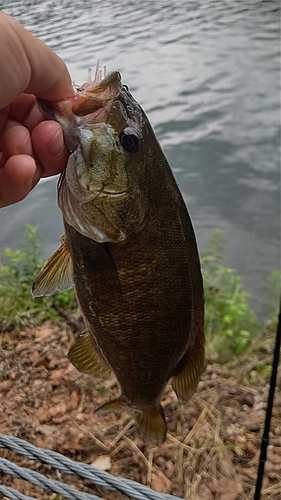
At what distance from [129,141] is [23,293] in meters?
1.71

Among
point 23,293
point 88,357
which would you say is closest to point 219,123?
point 23,293

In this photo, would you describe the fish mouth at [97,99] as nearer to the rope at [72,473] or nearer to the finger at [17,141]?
the finger at [17,141]

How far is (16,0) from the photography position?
1648 mm

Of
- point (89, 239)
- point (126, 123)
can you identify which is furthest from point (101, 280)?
point (126, 123)

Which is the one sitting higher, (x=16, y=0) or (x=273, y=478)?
(x=16, y=0)

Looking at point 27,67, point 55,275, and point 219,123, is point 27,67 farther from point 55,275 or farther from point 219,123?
point 219,123

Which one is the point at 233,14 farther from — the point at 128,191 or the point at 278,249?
the point at 128,191

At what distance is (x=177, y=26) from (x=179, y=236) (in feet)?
5.57

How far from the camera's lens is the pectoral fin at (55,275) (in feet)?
2.92

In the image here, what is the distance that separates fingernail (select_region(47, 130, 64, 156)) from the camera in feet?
2.38

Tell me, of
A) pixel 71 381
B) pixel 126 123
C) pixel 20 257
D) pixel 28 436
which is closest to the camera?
pixel 126 123

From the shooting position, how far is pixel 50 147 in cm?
74

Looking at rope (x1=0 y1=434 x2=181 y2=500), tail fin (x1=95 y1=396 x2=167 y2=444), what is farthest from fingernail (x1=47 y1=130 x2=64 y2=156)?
rope (x1=0 y1=434 x2=181 y2=500)

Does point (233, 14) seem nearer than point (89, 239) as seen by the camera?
No
